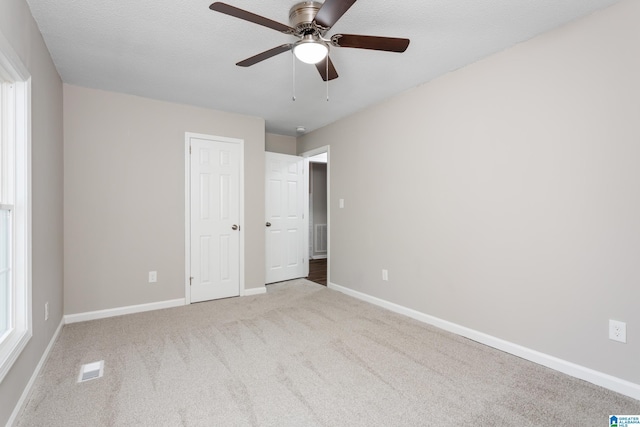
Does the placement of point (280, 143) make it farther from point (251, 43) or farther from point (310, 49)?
point (310, 49)

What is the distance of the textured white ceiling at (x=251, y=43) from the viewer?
1.98 meters

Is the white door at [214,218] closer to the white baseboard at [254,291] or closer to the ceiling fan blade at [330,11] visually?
the white baseboard at [254,291]

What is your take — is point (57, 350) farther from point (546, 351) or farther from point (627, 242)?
point (627, 242)

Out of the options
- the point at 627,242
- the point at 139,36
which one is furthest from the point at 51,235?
the point at 627,242

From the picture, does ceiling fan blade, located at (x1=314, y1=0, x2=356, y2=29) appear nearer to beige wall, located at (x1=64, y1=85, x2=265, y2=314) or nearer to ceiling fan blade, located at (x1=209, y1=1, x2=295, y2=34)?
ceiling fan blade, located at (x1=209, y1=1, x2=295, y2=34)

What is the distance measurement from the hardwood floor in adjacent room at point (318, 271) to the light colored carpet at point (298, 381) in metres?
1.87

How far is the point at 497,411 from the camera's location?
1.74 meters

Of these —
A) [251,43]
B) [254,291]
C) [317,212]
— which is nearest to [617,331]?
[251,43]

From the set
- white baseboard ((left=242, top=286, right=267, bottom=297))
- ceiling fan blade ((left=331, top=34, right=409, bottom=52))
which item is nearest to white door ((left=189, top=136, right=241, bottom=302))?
white baseboard ((left=242, top=286, right=267, bottom=297))

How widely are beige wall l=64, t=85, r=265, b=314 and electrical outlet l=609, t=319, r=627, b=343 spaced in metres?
3.89

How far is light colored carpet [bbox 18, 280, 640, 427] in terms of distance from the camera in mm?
1708

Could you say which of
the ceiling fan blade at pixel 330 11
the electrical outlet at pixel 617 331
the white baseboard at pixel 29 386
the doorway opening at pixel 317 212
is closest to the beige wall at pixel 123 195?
the white baseboard at pixel 29 386

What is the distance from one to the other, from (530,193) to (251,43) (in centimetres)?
236

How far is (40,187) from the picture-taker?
7.43 ft
